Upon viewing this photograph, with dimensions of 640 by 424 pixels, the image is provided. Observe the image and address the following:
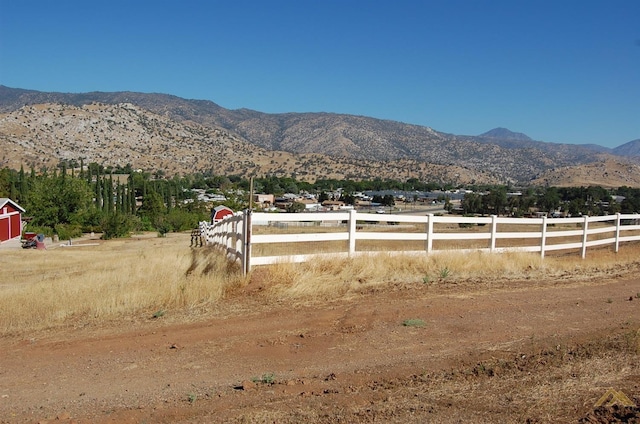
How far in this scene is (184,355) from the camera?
25.2 feet

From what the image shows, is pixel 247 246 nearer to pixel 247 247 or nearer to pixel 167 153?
pixel 247 247

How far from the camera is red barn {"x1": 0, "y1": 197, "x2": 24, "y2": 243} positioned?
2279 inches

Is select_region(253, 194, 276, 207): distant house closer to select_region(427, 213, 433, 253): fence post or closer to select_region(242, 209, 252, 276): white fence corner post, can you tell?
select_region(427, 213, 433, 253): fence post

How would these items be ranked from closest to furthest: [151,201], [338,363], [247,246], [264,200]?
[338,363], [247,246], [264,200], [151,201]

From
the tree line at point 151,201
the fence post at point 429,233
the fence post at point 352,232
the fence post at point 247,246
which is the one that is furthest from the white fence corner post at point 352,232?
the tree line at point 151,201

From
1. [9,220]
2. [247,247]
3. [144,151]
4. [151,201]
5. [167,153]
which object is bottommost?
[9,220]

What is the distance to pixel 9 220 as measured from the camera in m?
59.7

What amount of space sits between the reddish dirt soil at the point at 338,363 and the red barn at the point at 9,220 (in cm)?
5503

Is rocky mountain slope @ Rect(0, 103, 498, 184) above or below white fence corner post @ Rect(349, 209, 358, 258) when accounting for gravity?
above

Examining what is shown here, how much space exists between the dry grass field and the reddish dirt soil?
0.03 meters

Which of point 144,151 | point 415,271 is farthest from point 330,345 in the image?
point 144,151

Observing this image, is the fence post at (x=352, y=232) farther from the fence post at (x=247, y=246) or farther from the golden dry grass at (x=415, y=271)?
the fence post at (x=247, y=246)

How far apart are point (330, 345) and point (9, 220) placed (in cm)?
6090

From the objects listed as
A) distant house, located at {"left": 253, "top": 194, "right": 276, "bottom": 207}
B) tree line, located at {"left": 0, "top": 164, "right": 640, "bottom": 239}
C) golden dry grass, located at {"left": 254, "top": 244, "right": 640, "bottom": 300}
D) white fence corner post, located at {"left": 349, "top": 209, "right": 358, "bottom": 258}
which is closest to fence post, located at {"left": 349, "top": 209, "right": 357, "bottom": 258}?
white fence corner post, located at {"left": 349, "top": 209, "right": 358, "bottom": 258}
